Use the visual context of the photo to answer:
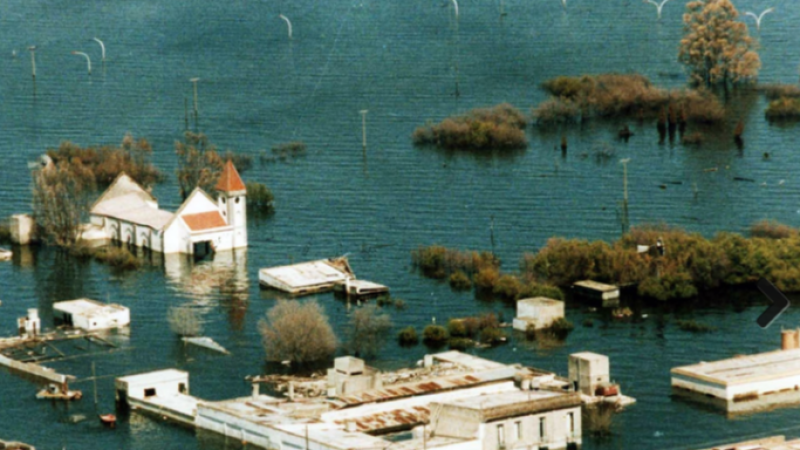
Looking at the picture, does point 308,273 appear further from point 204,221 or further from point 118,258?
point 118,258

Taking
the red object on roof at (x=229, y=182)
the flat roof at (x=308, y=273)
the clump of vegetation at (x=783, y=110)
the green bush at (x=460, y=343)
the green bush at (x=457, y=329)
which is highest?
the clump of vegetation at (x=783, y=110)

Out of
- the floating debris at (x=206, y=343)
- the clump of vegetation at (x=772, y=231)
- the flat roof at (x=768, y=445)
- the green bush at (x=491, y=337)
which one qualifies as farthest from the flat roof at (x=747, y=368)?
the clump of vegetation at (x=772, y=231)

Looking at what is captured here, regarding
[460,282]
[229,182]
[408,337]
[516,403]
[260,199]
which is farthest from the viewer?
[260,199]

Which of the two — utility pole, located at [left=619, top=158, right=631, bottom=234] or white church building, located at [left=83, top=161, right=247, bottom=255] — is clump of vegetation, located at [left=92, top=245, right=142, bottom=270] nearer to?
white church building, located at [left=83, top=161, right=247, bottom=255]

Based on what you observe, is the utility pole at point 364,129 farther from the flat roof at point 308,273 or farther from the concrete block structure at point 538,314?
the concrete block structure at point 538,314

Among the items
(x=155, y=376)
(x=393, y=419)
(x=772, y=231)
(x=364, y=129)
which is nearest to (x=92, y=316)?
(x=155, y=376)

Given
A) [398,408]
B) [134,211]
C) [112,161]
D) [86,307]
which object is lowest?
[398,408]

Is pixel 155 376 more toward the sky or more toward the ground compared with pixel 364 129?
more toward the ground

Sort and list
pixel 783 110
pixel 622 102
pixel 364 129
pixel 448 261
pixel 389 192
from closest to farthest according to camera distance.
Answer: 1. pixel 448 261
2. pixel 389 192
3. pixel 364 129
4. pixel 783 110
5. pixel 622 102
